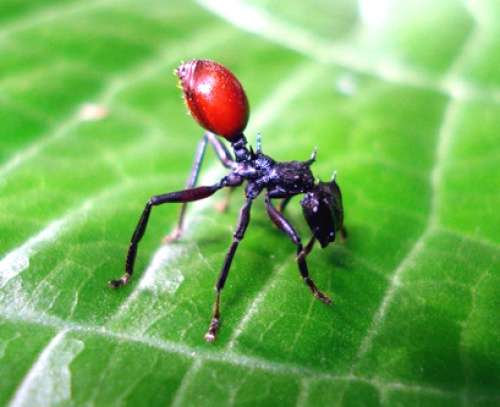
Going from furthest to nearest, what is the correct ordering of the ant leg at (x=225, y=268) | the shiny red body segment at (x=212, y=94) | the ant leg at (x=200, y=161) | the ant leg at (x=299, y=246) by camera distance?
the ant leg at (x=200, y=161), the shiny red body segment at (x=212, y=94), the ant leg at (x=299, y=246), the ant leg at (x=225, y=268)

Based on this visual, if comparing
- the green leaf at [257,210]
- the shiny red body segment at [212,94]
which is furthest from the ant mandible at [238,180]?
the green leaf at [257,210]

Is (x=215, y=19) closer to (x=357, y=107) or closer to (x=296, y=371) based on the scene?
(x=357, y=107)

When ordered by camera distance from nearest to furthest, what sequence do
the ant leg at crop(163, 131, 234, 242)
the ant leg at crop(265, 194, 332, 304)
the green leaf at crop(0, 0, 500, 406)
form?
the green leaf at crop(0, 0, 500, 406)
the ant leg at crop(265, 194, 332, 304)
the ant leg at crop(163, 131, 234, 242)

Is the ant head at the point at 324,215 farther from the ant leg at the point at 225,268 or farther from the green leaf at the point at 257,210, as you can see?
the ant leg at the point at 225,268

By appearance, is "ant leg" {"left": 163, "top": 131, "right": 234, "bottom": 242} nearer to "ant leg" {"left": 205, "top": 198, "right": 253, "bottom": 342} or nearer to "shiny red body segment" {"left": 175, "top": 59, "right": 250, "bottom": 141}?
"shiny red body segment" {"left": 175, "top": 59, "right": 250, "bottom": 141}

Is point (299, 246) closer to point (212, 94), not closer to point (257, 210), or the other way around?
point (257, 210)

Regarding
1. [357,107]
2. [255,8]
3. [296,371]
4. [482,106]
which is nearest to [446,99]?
[482,106]

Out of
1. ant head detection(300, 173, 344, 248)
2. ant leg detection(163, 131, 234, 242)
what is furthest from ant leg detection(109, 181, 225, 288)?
ant head detection(300, 173, 344, 248)

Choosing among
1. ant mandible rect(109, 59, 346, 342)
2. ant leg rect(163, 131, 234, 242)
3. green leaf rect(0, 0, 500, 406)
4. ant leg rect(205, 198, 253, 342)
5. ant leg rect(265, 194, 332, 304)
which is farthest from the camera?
ant leg rect(163, 131, 234, 242)
